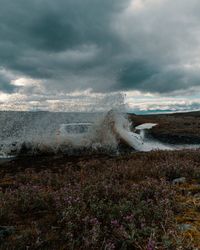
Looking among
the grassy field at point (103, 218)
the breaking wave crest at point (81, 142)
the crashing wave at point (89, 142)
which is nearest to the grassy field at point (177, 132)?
the crashing wave at point (89, 142)

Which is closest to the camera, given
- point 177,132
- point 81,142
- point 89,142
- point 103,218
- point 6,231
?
point 6,231

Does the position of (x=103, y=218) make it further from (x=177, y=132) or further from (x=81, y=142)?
(x=177, y=132)

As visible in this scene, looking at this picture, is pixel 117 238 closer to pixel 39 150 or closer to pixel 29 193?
pixel 29 193

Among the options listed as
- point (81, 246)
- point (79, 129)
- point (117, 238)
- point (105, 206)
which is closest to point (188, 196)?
point (105, 206)

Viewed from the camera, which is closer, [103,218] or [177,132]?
[103,218]

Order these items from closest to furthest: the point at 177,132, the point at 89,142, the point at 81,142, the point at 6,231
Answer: the point at 6,231 < the point at 81,142 < the point at 89,142 < the point at 177,132

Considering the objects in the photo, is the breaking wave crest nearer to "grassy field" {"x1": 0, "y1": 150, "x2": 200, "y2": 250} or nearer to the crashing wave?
the crashing wave

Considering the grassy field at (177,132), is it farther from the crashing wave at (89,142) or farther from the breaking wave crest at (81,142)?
the breaking wave crest at (81,142)

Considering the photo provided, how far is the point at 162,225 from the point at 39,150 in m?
13.9

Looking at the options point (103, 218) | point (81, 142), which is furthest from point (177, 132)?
point (103, 218)

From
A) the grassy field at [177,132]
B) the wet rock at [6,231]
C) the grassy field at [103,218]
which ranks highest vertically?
the grassy field at [103,218]

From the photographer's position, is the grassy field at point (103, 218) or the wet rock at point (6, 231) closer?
the grassy field at point (103, 218)

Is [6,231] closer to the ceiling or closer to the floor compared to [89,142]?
closer to the floor

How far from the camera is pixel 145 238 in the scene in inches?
156
